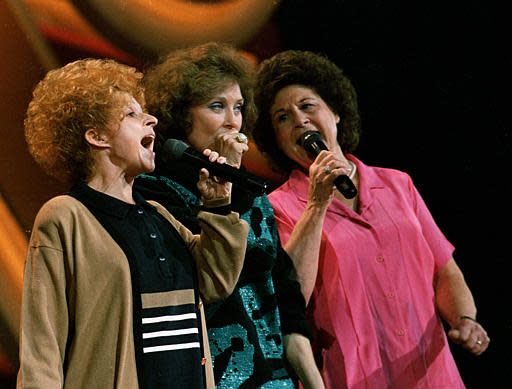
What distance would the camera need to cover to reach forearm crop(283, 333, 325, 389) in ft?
6.10

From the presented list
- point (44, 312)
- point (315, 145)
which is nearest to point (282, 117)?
point (315, 145)

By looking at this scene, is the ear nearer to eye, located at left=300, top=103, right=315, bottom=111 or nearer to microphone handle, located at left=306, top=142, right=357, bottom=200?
microphone handle, located at left=306, top=142, right=357, bottom=200

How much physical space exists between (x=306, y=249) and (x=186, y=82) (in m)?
0.60

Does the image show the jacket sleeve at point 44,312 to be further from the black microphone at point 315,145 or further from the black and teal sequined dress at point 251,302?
the black microphone at point 315,145

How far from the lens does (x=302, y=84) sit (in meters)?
2.44

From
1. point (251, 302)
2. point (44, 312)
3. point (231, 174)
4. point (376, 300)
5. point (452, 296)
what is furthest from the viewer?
point (452, 296)

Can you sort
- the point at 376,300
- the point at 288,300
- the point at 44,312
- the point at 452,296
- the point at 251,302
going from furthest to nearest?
the point at 452,296
the point at 376,300
the point at 288,300
the point at 251,302
the point at 44,312

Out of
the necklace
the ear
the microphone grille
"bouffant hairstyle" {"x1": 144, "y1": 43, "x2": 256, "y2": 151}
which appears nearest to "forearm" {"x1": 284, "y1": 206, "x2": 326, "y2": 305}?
the necklace

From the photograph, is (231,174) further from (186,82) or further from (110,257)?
(186,82)

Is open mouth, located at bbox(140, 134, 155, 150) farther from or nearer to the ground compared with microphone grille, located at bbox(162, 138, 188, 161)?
farther from the ground

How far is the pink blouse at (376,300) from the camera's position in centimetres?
206

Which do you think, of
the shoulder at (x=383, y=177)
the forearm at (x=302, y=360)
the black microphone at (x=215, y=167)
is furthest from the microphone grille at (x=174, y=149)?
the shoulder at (x=383, y=177)

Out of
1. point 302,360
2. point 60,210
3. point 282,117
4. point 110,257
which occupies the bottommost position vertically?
point 302,360

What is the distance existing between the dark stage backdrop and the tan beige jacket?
147cm
